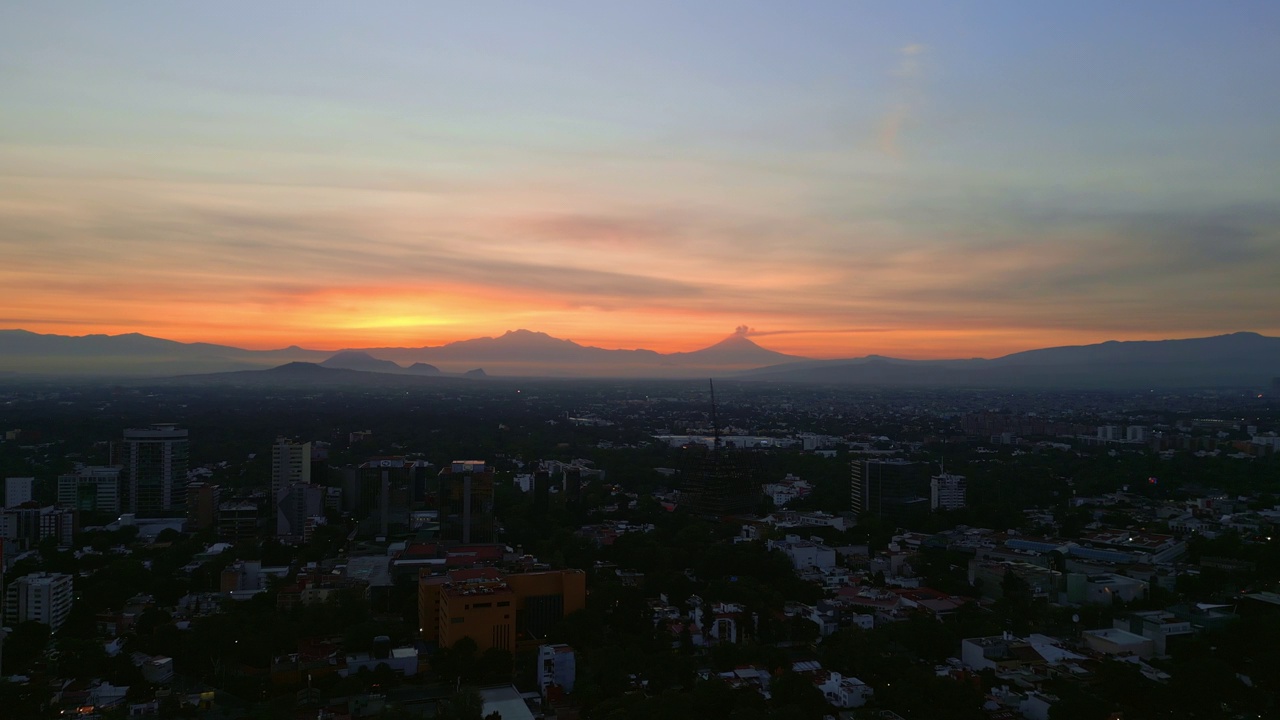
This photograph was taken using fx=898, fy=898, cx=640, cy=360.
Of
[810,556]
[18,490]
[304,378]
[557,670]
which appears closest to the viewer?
[557,670]

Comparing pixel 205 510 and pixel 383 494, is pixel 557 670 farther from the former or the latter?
pixel 205 510

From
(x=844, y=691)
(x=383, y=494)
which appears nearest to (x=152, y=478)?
(x=383, y=494)

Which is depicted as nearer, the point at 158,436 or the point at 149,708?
the point at 149,708

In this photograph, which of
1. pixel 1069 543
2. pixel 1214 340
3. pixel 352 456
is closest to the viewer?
pixel 1069 543

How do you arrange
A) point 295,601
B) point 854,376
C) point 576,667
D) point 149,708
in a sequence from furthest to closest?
point 854,376 → point 295,601 → point 576,667 → point 149,708

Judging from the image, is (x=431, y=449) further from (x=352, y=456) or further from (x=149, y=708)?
(x=149, y=708)

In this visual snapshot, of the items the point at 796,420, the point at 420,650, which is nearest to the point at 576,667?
the point at 420,650

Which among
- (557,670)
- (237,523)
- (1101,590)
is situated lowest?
(557,670)
